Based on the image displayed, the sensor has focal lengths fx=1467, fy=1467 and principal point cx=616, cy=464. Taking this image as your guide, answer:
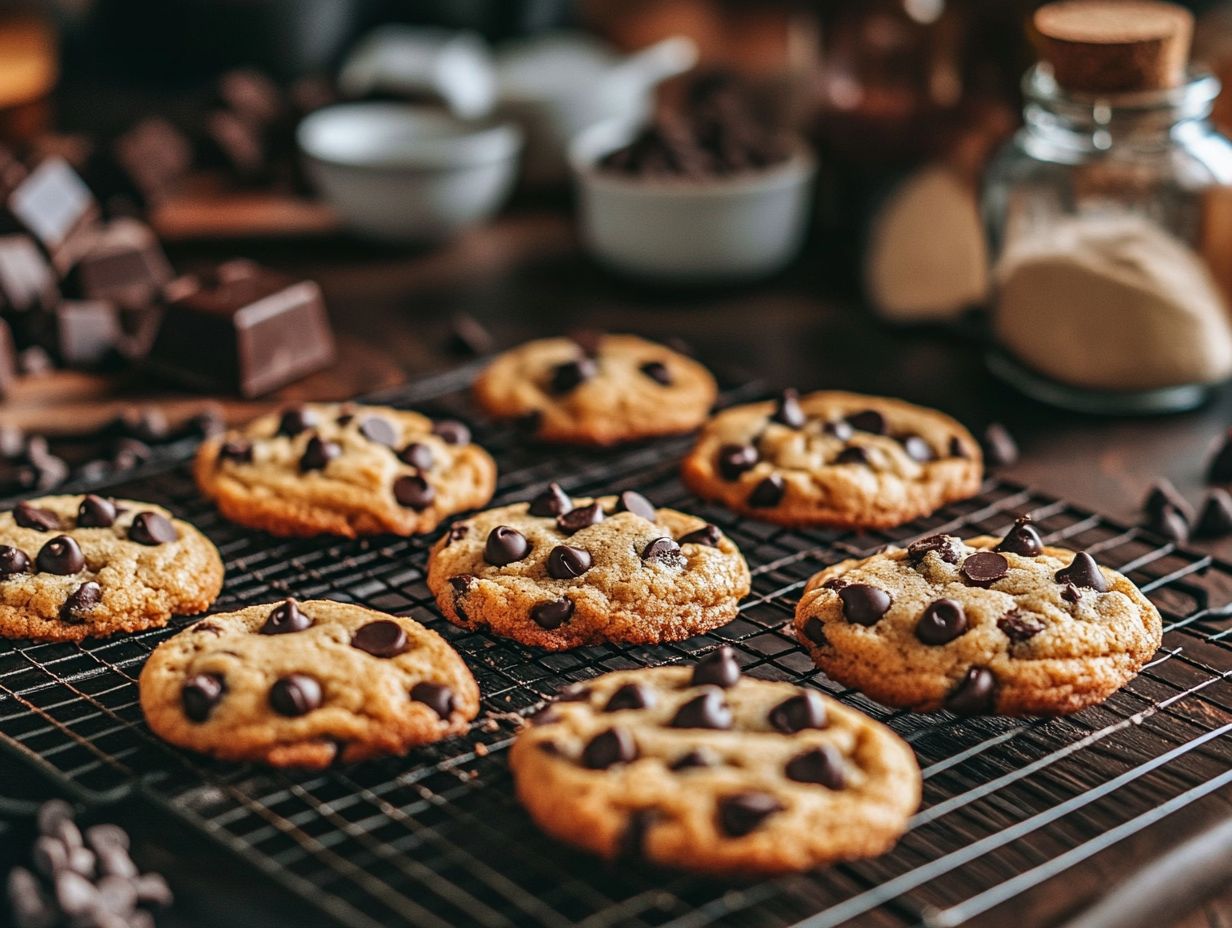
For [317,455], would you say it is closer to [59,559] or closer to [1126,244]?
[59,559]

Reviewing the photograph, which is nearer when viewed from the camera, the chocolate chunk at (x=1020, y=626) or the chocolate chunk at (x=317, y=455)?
the chocolate chunk at (x=1020, y=626)

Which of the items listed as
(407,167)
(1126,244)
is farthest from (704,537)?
(407,167)

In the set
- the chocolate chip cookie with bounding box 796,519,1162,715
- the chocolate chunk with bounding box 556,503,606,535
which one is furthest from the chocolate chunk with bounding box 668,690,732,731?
the chocolate chunk with bounding box 556,503,606,535

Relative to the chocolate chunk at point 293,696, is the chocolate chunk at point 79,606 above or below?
below

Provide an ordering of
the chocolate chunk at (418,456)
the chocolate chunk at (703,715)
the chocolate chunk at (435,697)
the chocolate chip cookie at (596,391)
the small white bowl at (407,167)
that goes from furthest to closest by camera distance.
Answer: the small white bowl at (407,167) < the chocolate chip cookie at (596,391) < the chocolate chunk at (418,456) < the chocolate chunk at (435,697) < the chocolate chunk at (703,715)

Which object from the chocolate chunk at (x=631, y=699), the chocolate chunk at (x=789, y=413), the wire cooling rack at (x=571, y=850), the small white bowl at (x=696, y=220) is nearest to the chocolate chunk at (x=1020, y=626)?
the wire cooling rack at (x=571, y=850)

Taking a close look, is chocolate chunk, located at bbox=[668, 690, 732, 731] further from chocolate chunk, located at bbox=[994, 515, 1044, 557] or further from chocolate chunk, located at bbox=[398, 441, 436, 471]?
chocolate chunk, located at bbox=[398, 441, 436, 471]

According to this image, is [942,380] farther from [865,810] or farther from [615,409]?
[865,810]

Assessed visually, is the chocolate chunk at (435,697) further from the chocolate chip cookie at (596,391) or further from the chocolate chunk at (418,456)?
the chocolate chip cookie at (596,391)
